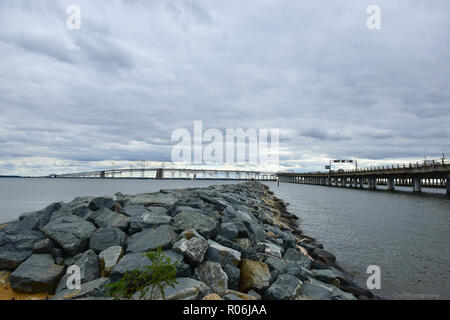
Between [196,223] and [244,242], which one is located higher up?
[196,223]

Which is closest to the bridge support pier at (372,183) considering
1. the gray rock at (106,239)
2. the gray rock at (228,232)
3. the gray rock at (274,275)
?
the gray rock at (228,232)

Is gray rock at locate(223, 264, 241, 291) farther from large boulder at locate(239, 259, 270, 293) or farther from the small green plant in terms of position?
the small green plant

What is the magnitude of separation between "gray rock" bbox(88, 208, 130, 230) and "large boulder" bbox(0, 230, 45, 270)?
1210 mm

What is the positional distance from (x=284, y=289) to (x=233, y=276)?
3.40ft

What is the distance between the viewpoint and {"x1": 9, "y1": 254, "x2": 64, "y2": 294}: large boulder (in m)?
4.48

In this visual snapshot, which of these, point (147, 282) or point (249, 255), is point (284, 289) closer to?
point (249, 255)

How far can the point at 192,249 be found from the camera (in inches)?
202

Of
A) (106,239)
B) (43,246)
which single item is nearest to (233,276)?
(106,239)

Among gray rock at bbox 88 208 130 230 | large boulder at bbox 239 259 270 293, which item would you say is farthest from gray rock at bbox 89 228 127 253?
large boulder at bbox 239 259 270 293

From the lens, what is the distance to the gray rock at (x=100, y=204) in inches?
310
